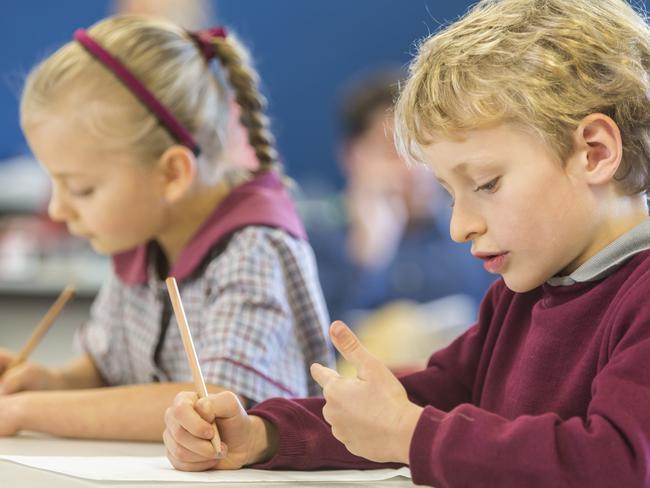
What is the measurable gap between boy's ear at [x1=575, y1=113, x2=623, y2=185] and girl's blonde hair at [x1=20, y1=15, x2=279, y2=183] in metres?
0.59

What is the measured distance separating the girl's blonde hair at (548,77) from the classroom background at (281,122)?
1.93 meters

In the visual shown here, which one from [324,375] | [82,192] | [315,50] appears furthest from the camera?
[315,50]

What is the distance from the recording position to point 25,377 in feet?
4.03

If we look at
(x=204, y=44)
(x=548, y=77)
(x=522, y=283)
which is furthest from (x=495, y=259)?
(x=204, y=44)

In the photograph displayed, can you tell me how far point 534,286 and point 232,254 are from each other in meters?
0.44

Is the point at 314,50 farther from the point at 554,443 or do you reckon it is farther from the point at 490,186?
the point at 554,443

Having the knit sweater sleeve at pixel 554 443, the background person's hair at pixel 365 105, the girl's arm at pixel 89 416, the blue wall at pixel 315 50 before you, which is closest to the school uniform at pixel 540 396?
the knit sweater sleeve at pixel 554 443

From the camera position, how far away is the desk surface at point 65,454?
2.49 feet

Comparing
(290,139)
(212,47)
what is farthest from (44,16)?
(212,47)

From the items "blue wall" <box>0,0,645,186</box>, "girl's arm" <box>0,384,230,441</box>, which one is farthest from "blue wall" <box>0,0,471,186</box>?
"girl's arm" <box>0,384,230,441</box>

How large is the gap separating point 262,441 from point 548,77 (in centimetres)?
Answer: 36

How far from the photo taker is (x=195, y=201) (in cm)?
128

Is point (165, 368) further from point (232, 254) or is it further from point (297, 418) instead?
point (297, 418)

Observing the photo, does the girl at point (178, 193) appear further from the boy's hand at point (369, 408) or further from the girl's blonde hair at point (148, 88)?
the boy's hand at point (369, 408)
